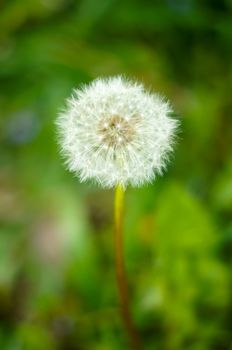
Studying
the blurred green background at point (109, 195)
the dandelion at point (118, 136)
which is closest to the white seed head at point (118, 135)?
the dandelion at point (118, 136)

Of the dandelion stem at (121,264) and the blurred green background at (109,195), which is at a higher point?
the blurred green background at (109,195)

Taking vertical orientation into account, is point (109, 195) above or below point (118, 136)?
above

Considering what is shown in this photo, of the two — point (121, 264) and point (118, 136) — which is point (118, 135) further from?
point (121, 264)

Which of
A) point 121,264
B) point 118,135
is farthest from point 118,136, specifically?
point 121,264

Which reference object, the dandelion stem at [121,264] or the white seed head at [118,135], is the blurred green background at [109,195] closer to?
the dandelion stem at [121,264]

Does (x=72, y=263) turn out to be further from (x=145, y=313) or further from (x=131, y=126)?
(x=131, y=126)

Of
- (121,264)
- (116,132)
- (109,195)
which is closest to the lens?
(116,132)

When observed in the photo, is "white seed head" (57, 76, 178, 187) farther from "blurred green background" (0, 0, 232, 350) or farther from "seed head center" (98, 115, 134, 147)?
"blurred green background" (0, 0, 232, 350)

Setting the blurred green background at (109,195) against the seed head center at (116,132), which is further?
the blurred green background at (109,195)
